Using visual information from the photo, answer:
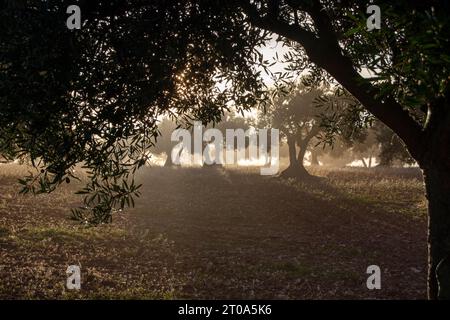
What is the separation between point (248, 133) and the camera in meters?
72.7

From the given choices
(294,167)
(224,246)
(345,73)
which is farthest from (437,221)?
(294,167)

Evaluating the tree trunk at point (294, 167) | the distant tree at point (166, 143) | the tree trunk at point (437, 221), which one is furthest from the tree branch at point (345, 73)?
the distant tree at point (166, 143)

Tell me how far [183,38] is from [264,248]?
13.3 meters

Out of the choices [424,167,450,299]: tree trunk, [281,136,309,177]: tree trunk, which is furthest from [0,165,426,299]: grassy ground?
[281,136,309,177]: tree trunk

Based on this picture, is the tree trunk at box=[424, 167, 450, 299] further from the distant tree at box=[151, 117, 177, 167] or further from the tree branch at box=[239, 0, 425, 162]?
the distant tree at box=[151, 117, 177, 167]

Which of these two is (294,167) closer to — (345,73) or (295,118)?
(295,118)

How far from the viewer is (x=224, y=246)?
1981cm

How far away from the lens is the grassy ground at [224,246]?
45.5 ft

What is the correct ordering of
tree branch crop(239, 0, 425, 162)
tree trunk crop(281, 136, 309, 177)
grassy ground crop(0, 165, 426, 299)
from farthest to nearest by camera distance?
tree trunk crop(281, 136, 309, 177) → grassy ground crop(0, 165, 426, 299) → tree branch crop(239, 0, 425, 162)

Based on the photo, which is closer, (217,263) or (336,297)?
(336,297)

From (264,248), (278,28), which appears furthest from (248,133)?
(278,28)

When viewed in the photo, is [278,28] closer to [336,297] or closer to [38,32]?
[38,32]

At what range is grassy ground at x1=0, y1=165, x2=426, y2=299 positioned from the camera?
13.9m

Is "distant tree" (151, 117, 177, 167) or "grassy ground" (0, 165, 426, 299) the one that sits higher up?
"distant tree" (151, 117, 177, 167)
